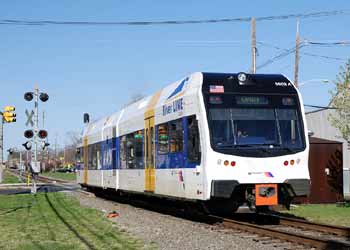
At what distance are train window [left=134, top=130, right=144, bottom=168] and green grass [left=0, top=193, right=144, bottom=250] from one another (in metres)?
2.04

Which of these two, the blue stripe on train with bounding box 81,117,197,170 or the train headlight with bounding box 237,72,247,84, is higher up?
the train headlight with bounding box 237,72,247,84

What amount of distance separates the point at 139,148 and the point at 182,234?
23.1 feet

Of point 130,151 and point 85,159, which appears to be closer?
point 130,151

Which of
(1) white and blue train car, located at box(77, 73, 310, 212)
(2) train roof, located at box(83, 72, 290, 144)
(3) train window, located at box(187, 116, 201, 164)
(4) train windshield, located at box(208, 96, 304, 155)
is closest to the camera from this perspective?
(1) white and blue train car, located at box(77, 73, 310, 212)

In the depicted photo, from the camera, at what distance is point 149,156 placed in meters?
18.7

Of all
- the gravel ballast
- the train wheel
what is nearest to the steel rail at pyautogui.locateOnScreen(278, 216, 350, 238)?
the train wheel

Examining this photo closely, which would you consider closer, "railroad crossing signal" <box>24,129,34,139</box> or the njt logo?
the njt logo

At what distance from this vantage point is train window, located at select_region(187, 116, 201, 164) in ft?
46.9

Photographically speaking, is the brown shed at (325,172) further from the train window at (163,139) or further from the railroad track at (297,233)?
the train window at (163,139)

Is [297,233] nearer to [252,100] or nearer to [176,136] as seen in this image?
[252,100]

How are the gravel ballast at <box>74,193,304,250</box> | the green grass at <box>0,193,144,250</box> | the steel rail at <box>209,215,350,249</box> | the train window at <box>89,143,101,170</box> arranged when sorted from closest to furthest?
the steel rail at <box>209,215,350,249</box> < the gravel ballast at <box>74,193,304,250</box> < the green grass at <box>0,193,144,250</box> < the train window at <box>89,143,101,170</box>

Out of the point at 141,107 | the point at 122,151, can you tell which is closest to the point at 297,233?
the point at 141,107

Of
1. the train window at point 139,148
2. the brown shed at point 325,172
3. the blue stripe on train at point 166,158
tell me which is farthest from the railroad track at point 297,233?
the brown shed at point 325,172

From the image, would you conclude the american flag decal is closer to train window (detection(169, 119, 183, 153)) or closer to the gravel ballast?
train window (detection(169, 119, 183, 153))
